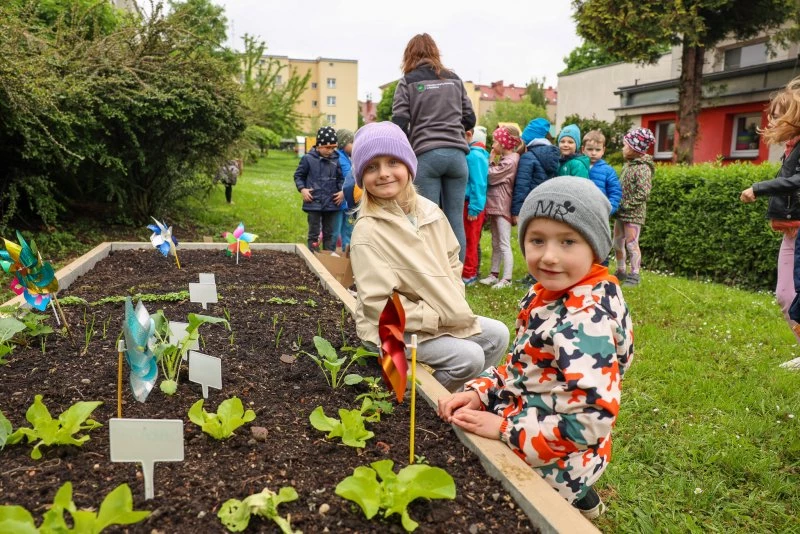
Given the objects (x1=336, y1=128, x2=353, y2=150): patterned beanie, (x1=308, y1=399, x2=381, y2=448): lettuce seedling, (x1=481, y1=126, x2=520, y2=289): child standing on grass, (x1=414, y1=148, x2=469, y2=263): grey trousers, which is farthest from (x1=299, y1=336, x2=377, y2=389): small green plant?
(x1=336, y1=128, x2=353, y2=150): patterned beanie

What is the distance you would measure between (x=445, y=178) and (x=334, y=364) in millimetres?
2597

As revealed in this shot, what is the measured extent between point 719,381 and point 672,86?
63.6 ft

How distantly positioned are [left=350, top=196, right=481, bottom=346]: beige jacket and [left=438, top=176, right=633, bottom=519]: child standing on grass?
2.44 ft

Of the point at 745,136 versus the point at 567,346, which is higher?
the point at 745,136

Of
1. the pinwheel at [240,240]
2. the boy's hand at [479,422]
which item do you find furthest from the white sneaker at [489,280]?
the boy's hand at [479,422]

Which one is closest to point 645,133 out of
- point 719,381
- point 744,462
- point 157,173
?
point 719,381

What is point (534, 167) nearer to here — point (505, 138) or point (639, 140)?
point (505, 138)

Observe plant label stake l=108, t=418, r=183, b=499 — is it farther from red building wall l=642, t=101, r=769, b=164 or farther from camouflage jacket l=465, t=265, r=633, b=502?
red building wall l=642, t=101, r=769, b=164

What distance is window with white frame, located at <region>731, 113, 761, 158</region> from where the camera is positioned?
17766mm

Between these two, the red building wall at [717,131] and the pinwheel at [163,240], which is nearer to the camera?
the pinwheel at [163,240]

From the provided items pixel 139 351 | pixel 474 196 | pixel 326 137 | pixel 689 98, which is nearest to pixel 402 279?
pixel 139 351

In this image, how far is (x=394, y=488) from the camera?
1.43 metres

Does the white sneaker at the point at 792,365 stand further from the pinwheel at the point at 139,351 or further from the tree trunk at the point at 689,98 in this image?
the tree trunk at the point at 689,98

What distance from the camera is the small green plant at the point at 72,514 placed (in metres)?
1.14
